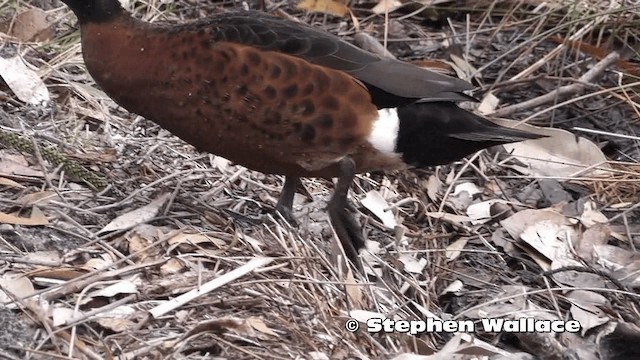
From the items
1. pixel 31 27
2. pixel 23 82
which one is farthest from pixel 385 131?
pixel 31 27

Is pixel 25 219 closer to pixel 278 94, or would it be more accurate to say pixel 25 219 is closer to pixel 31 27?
pixel 278 94

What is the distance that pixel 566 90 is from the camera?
409 centimetres

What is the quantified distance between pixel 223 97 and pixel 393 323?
30.3 inches

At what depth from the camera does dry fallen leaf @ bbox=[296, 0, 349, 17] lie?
4.52 m

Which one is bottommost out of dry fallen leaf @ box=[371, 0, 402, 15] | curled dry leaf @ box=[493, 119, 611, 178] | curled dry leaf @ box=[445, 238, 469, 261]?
dry fallen leaf @ box=[371, 0, 402, 15]

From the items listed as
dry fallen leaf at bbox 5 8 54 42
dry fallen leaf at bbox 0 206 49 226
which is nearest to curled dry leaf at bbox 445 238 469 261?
dry fallen leaf at bbox 0 206 49 226

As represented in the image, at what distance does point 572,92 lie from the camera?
4.09 metres

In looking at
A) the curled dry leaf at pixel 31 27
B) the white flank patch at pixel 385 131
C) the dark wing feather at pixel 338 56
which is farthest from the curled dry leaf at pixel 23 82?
the white flank patch at pixel 385 131

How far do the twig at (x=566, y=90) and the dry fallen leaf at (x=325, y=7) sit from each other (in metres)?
0.92

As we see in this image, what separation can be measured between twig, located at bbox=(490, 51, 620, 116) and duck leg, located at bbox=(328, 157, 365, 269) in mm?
1275

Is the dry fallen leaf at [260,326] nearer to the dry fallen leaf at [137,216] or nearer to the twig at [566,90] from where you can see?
the dry fallen leaf at [137,216]

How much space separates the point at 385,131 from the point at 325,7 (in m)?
1.73

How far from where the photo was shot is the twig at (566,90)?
13.2ft

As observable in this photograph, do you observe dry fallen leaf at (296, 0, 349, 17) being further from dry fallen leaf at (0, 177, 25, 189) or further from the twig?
dry fallen leaf at (0, 177, 25, 189)
